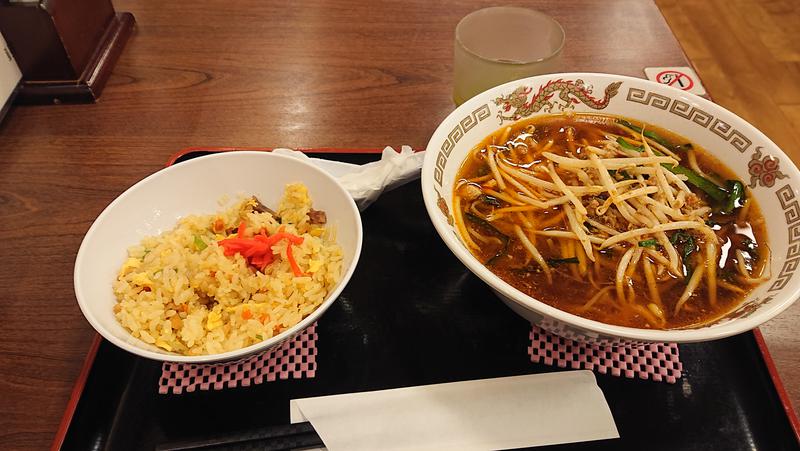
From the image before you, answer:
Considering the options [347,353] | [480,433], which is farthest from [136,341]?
[480,433]

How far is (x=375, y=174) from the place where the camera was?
1468mm

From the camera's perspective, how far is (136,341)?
1.09m

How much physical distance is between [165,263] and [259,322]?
294mm

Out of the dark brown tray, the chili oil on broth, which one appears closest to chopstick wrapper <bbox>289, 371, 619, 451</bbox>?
the dark brown tray

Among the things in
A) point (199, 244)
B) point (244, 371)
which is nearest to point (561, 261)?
point (244, 371)

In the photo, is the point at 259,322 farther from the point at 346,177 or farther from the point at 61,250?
the point at 61,250

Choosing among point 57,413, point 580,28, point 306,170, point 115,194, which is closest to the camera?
point 57,413

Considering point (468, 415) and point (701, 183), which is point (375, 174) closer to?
point (468, 415)

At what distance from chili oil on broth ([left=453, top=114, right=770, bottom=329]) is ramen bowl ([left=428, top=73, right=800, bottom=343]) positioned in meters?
0.03

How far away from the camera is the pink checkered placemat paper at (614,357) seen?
1182 mm

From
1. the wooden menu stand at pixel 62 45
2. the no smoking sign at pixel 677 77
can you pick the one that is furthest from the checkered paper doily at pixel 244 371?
the no smoking sign at pixel 677 77

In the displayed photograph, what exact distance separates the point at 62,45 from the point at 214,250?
1087mm

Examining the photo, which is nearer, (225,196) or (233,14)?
(225,196)

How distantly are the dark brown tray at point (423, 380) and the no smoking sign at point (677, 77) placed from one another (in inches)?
40.6
